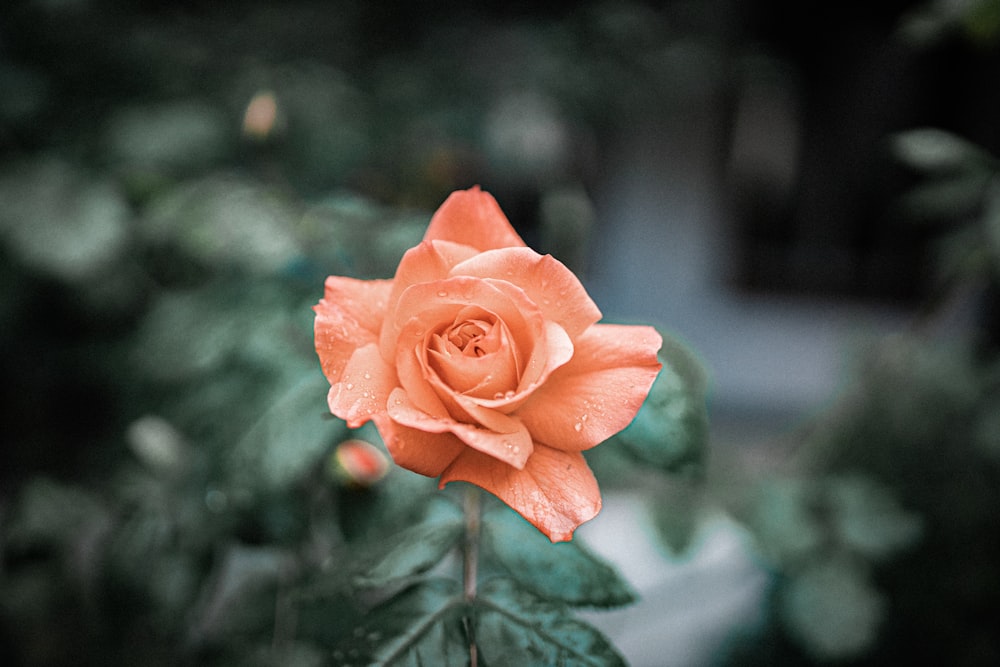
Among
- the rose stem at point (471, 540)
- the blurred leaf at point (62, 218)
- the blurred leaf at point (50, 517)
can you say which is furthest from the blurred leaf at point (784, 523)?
the blurred leaf at point (62, 218)

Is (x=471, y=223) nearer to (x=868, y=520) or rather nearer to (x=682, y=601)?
(x=868, y=520)

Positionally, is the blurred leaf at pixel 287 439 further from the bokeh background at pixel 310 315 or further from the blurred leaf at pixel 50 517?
the blurred leaf at pixel 50 517

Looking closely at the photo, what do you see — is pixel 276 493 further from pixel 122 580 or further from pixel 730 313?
pixel 730 313

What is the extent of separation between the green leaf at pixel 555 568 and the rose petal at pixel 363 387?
161 mm

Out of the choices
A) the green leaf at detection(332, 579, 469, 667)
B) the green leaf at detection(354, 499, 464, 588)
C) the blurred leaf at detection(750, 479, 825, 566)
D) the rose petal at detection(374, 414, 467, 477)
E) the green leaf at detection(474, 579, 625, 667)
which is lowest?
the blurred leaf at detection(750, 479, 825, 566)

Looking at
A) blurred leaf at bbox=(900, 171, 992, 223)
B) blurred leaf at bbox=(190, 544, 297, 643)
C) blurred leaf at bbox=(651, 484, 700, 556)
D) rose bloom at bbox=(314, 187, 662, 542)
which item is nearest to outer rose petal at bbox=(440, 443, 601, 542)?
rose bloom at bbox=(314, 187, 662, 542)

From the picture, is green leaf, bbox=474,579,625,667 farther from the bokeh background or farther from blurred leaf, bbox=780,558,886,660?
blurred leaf, bbox=780,558,886,660

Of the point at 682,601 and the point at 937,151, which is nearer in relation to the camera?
the point at 937,151

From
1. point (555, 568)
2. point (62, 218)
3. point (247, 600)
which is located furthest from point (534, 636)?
point (62, 218)

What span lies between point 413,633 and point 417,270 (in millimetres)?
231

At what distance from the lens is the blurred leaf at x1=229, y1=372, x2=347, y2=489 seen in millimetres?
521

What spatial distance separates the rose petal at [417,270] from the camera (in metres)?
0.37

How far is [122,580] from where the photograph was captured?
0.67 m

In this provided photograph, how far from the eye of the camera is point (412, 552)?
1.46ft
